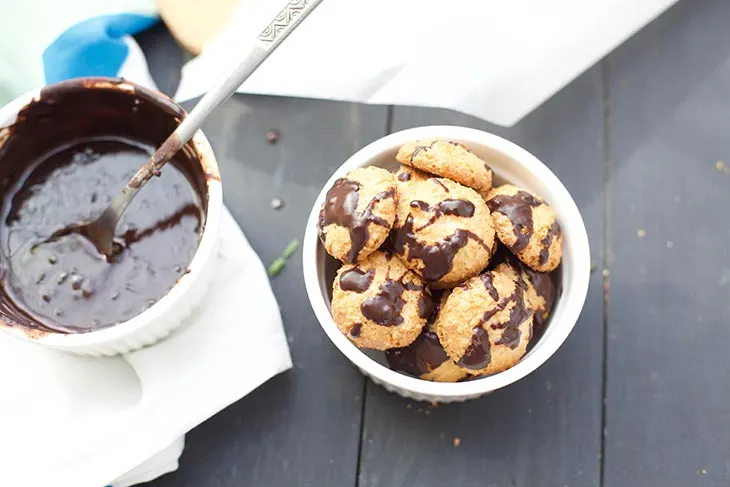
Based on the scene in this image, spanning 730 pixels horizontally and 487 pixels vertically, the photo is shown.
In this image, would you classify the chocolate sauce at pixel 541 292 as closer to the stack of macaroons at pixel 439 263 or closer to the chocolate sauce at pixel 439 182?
the stack of macaroons at pixel 439 263

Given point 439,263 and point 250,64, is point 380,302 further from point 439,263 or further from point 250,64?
point 250,64

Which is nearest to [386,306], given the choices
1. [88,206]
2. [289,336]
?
[289,336]

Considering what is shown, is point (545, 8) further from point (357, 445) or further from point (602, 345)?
point (357, 445)

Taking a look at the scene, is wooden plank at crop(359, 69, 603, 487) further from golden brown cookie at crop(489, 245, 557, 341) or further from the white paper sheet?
the white paper sheet

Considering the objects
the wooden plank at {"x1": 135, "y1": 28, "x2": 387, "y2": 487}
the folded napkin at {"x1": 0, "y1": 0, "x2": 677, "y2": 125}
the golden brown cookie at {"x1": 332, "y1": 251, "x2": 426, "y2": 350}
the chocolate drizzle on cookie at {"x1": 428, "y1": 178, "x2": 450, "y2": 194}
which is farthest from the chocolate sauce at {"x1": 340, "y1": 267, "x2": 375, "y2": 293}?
the folded napkin at {"x1": 0, "y1": 0, "x2": 677, "y2": 125}

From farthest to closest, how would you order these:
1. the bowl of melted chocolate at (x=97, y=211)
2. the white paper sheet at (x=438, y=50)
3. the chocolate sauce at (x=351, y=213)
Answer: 1. the white paper sheet at (x=438, y=50)
2. the bowl of melted chocolate at (x=97, y=211)
3. the chocolate sauce at (x=351, y=213)

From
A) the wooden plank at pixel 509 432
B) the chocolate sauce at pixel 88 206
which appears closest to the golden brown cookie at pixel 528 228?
the wooden plank at pixel 509 432

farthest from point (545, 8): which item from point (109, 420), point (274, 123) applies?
point (109, 420)
